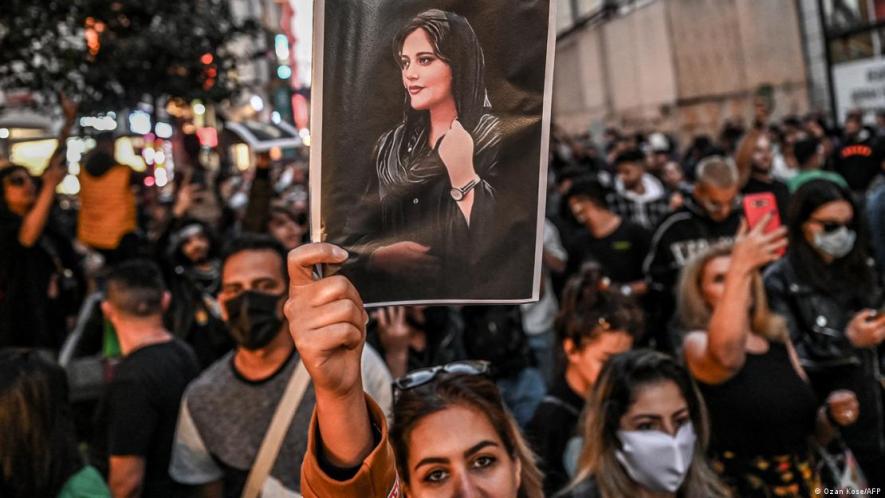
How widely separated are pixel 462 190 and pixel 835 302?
12.0 feet

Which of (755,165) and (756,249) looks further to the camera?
(755,165)

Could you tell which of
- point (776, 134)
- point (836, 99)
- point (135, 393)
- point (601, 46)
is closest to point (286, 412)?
point (135, 393)

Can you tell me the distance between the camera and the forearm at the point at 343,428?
193cm

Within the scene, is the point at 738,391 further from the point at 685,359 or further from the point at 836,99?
the point at 836,99

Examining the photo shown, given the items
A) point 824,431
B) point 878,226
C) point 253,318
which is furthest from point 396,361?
point 878,226

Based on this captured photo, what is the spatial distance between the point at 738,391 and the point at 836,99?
20429 millimetres

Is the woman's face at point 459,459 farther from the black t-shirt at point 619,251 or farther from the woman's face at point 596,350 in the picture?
the black t-shirt at point 619,251

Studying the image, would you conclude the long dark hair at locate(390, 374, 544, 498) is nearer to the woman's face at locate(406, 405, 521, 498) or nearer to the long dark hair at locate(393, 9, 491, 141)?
the woman's face at locate(406, 405, 521, 498)

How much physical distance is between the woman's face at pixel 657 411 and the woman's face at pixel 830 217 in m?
2.23

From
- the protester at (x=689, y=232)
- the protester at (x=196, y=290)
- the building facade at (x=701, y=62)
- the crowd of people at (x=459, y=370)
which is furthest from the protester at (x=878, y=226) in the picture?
the building facade at (x=701, y=62)

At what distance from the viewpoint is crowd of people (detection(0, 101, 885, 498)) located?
9.23 ft

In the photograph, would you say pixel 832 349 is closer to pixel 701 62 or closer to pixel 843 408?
pixel 843 408

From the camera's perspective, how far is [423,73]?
2131 millimetres

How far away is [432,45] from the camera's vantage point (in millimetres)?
2131
